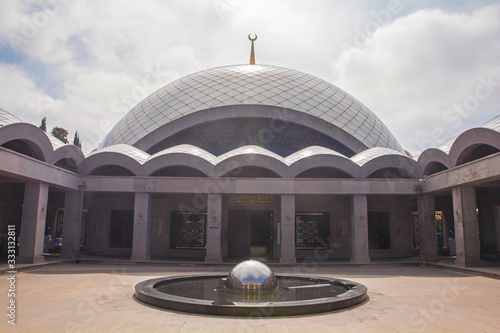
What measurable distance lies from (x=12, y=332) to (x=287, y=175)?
12.2 meters

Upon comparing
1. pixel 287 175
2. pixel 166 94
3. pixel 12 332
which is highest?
pixel 166 94

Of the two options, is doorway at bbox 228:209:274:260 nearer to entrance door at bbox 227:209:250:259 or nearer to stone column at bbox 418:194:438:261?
entrance door at bbox 227:209:250:259

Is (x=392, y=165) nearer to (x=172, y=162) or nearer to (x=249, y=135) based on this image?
(x=249, y=135)

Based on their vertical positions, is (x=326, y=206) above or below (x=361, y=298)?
above

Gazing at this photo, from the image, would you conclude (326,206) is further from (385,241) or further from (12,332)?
(12,332)

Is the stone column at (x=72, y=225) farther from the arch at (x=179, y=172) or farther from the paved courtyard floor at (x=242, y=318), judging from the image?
the paved courtyard floor at (x=242, y=318)

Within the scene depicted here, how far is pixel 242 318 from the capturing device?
634 cm

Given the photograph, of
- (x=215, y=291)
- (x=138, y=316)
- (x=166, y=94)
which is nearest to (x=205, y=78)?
(x=166, y=94)

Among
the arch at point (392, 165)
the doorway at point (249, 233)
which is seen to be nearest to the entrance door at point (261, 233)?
the doorway at point (249, 233)

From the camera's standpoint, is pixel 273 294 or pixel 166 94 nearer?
pixel 273 294

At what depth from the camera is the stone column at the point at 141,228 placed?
15891 millimetres

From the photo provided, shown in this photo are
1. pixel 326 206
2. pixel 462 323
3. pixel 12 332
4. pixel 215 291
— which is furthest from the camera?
pixel 326 206

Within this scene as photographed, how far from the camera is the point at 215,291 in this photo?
845 centimetres

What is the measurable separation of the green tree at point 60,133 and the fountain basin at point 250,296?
119ft
